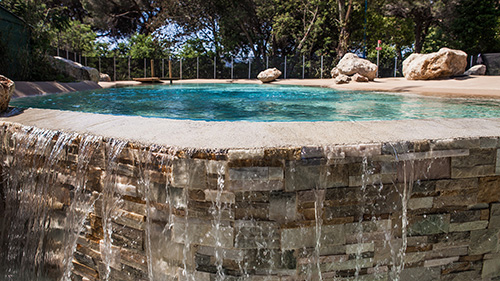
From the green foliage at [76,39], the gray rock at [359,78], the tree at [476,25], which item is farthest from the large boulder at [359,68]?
the green foliage at [76,39]

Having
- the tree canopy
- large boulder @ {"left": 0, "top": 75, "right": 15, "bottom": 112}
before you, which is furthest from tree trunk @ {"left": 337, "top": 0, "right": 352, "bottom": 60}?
large boulder @ {"left": 0, "top": 75, "right": 15, "bottom": 112}

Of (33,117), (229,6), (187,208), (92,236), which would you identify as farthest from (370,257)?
(229,6)

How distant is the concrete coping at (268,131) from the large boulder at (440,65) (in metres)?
10.6

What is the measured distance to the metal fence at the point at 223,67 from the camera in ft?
65.4

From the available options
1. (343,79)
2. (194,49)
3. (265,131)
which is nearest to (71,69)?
(343,79)

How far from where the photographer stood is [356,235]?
7.24 ft

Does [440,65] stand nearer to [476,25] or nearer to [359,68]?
[359,68]

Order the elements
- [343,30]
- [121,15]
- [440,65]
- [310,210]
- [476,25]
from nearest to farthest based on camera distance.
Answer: [310,210] → [440,65] → [343,30] → [476,25] → [121,15]

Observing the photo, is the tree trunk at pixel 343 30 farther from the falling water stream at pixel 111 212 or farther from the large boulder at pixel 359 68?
the falling water stream at pixel 111 212

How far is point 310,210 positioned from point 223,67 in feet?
65.6

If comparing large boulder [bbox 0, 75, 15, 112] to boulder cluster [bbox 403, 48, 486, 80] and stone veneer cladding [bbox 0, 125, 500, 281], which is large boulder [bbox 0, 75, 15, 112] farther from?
boulder cluster [bbox 403, 48, 486, 80]

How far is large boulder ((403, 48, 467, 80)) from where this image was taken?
11.9 metres

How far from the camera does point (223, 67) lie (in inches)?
843

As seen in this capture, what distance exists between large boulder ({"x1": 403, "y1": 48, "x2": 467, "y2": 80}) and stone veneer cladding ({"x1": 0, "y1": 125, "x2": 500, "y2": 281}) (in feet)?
36.2
